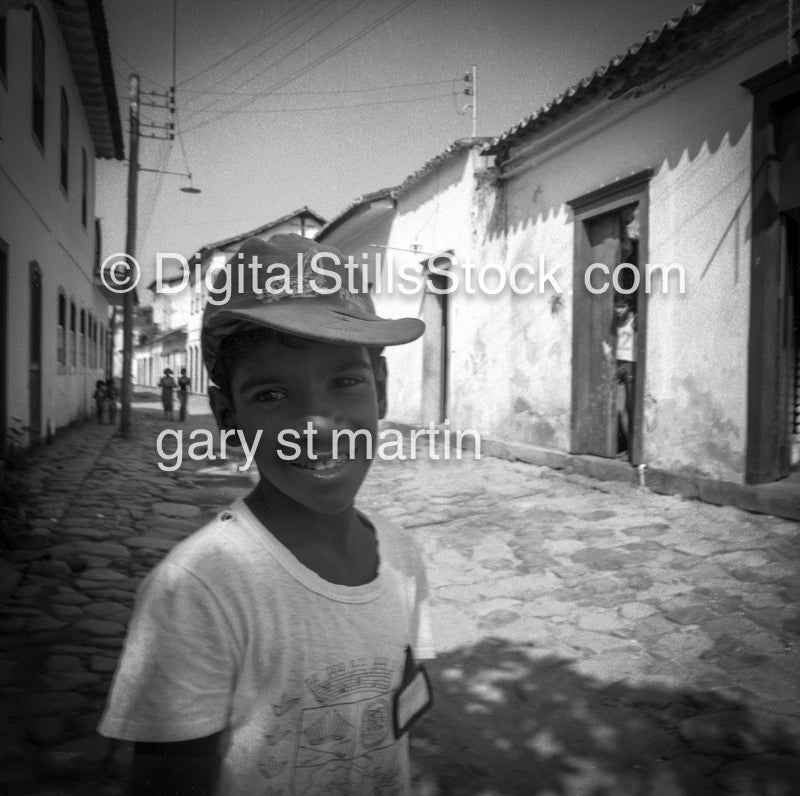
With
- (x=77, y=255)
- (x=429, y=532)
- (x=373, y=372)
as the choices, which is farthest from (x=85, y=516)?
(x=77, y=255)

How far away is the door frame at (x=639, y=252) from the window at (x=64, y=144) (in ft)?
28.8

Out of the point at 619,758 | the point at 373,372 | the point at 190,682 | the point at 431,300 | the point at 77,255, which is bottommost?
the point at 619,758

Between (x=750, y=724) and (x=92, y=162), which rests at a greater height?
(x=92, y=162)

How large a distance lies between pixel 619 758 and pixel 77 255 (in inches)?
562

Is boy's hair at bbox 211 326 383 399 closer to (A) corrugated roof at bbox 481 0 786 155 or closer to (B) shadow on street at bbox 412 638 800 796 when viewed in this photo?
(B) shadow on street at bbox 412 638 800 796

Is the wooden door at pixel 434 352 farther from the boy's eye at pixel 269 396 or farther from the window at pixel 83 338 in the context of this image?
the boy's eye at pixel 269 396

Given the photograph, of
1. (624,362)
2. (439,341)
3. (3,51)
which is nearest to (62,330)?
(3,51)

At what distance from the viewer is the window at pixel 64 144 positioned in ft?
40.3

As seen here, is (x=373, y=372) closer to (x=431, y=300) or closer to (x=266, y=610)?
(x=266, y=610)

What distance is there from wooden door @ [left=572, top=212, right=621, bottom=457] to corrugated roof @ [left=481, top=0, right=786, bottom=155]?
139 cm

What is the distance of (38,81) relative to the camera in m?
10.1

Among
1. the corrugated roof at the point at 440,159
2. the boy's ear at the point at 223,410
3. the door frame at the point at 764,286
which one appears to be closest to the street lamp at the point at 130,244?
the corrugated roof at the point at 440,159

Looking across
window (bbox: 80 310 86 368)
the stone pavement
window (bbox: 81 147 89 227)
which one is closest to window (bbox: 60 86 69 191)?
window (bbox: 81 147 89 227)

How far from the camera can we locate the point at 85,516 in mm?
6492
